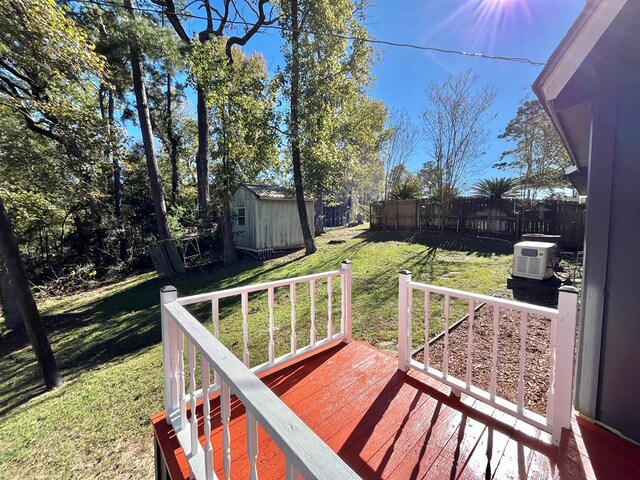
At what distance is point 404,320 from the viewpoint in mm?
2508

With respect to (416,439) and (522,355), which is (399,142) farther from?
(416,439)

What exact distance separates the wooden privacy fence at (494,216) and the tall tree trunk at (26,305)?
12.2m

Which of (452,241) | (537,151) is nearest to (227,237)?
(452,241)

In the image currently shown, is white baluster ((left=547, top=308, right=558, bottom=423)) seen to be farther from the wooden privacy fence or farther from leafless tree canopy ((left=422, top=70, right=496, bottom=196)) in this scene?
leafless tree canopy ((left=422, top=70, right=496, bottom=196))

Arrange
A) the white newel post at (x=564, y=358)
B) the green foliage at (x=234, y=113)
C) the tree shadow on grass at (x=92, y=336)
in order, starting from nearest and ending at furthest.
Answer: the white newel post at (x=564, y=358) → the tree shadow on grass at (x=92, y=336) → the green foliage at (x=234, y=113)

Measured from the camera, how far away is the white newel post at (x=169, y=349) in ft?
5.93

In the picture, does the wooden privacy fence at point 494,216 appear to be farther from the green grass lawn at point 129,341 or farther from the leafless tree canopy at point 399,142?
the leafless tree canopy at point 399,142

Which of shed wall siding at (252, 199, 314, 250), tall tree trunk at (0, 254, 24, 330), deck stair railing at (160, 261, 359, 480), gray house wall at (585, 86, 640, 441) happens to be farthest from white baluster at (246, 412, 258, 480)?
shed wall siding at (252, 199, 314, 250)

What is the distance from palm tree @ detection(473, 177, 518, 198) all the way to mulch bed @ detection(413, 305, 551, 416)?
8039 mm

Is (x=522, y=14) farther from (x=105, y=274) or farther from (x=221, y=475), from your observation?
(x=105, y=274)

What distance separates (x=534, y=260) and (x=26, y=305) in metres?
7.93

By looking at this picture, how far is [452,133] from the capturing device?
34.2ft

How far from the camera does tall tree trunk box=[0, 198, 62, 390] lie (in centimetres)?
382

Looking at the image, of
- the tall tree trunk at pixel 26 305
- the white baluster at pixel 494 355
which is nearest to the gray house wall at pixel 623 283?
the white baluster at pixel 494 355
